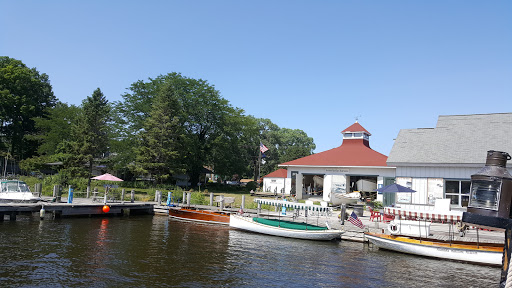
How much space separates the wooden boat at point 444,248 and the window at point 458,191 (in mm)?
8784

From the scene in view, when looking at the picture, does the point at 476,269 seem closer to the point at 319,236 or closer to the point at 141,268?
the point at 319,236

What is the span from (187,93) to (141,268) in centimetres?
4054

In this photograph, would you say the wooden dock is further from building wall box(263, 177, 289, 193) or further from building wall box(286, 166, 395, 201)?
building wall box(263, 177, 289, 193)

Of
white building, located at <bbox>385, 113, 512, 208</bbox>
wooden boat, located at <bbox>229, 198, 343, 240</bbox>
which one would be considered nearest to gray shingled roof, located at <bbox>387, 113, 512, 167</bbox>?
white building, located at <bbox>385, 113, 512, 208</bbox>

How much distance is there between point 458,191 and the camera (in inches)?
965

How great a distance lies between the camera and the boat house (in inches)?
1310

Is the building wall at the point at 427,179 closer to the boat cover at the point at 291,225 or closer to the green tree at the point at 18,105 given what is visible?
the boat cover at the point at 291,225

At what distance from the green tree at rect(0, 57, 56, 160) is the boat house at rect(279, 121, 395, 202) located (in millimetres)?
41007

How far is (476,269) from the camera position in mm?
14953

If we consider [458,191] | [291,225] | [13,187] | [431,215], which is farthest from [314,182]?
[13,187]

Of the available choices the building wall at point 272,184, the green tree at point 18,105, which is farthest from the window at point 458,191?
the green tree at point 18,105

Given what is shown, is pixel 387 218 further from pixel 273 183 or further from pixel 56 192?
pixel 273 183

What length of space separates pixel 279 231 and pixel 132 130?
32.9 meters

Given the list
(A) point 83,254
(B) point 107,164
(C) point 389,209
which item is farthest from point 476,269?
(B) point 107,164
